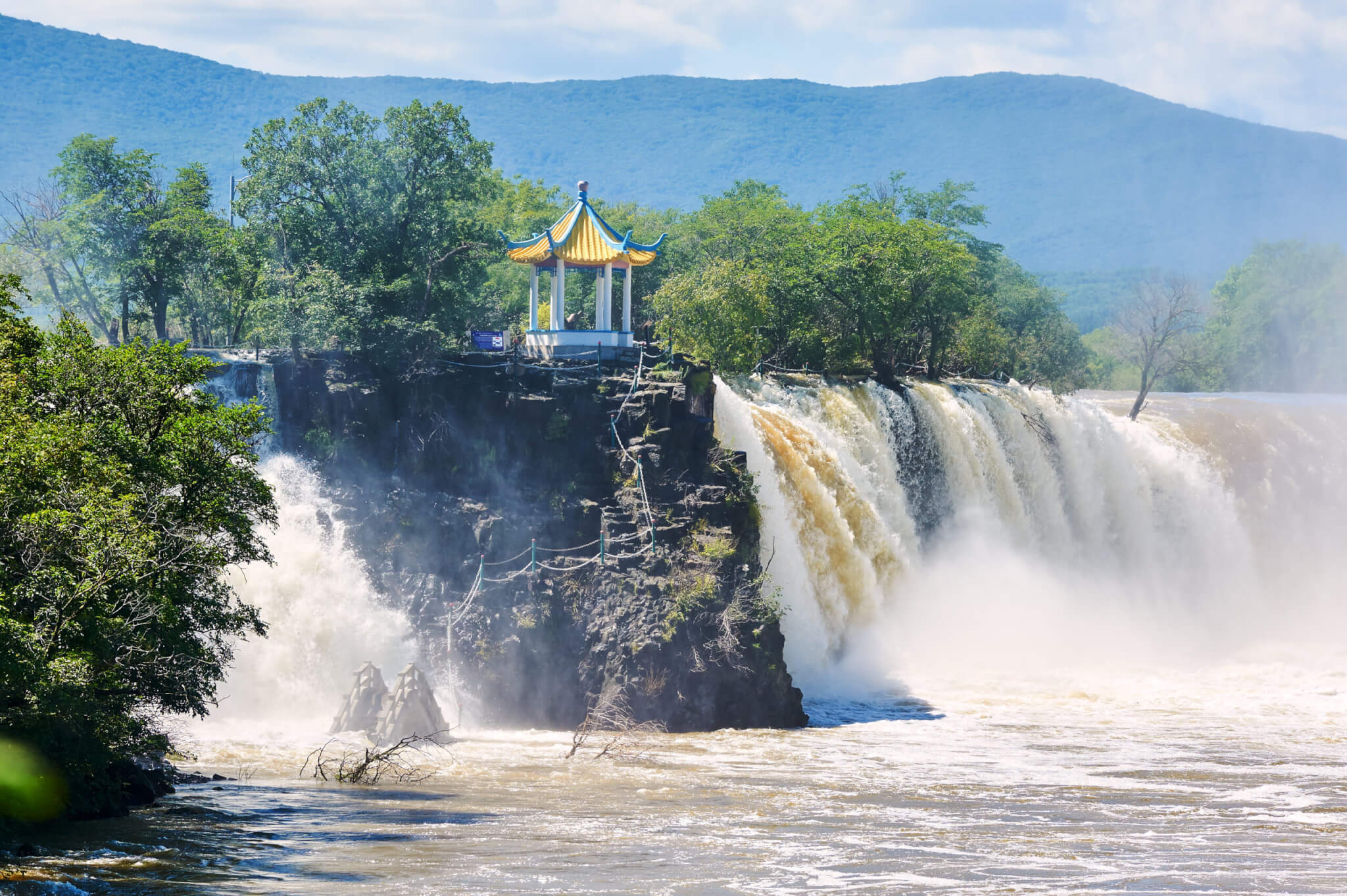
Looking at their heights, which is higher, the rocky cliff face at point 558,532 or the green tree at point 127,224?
the green tree at point 127,224

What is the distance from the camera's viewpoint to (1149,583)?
48000 mm

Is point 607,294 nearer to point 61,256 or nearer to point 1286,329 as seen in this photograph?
point 61,256

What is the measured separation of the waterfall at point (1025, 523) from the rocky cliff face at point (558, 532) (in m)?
2.56

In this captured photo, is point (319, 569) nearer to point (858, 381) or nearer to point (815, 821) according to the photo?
point (815, 821)

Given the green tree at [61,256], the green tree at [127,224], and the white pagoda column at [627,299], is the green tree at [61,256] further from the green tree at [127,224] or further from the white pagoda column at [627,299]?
the white pagoda column at [627,299]

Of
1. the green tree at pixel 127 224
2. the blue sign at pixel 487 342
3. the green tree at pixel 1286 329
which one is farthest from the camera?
the green tree at pixel 1286 329

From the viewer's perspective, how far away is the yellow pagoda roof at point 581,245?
1331 inches

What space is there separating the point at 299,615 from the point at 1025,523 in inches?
924

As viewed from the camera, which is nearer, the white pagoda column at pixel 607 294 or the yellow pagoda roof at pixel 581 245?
the yellow pagoda roof at pixel 581 245

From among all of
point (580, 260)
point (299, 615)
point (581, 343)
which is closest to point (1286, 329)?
point (580, 260)

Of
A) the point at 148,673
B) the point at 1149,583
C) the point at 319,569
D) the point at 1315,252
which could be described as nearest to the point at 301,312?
the point at 319,569

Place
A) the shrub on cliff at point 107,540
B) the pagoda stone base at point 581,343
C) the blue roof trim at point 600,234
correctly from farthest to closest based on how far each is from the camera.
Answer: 1. the blue roof trim at point 600,234
2. the pagoda stone base at point 581,343
3. the shrub on cliff at point 107,540

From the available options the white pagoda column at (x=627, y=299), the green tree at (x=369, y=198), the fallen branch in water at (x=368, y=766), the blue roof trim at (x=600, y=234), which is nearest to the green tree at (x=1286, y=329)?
the white pagoda column at (x=627, y=299)

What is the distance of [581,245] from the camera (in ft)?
112
